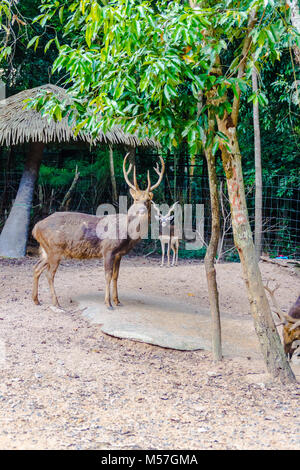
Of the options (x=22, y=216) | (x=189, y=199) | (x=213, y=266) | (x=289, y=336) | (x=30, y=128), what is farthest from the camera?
(x=189, y=199)

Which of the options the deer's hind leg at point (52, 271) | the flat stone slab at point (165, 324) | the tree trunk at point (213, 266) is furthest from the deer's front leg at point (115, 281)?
the tree trunk at point (213, 266)

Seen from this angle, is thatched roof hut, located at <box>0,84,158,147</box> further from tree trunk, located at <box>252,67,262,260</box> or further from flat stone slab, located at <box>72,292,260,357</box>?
flat stone slab, located at <box>72,292,260,357</box>

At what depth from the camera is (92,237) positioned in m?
6.45

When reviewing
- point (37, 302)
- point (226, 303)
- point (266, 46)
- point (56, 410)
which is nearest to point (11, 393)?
point (56, 410)

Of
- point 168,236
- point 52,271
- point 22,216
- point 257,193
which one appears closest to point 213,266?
point 52,271

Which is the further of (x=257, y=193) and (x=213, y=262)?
(x=257, y=193)

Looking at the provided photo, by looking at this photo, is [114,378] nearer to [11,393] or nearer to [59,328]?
[11,393]

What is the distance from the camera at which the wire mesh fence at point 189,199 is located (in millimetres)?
11188

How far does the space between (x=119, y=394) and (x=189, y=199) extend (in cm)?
837

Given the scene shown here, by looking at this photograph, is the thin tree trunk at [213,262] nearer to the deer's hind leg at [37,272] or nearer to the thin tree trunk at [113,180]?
the deer's hind leg at [37,272]

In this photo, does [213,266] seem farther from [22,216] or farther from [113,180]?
[113,180]

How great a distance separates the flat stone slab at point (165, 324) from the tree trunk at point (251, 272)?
76cm

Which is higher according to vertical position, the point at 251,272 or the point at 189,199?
the point at 189,199

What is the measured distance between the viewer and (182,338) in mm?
5336
